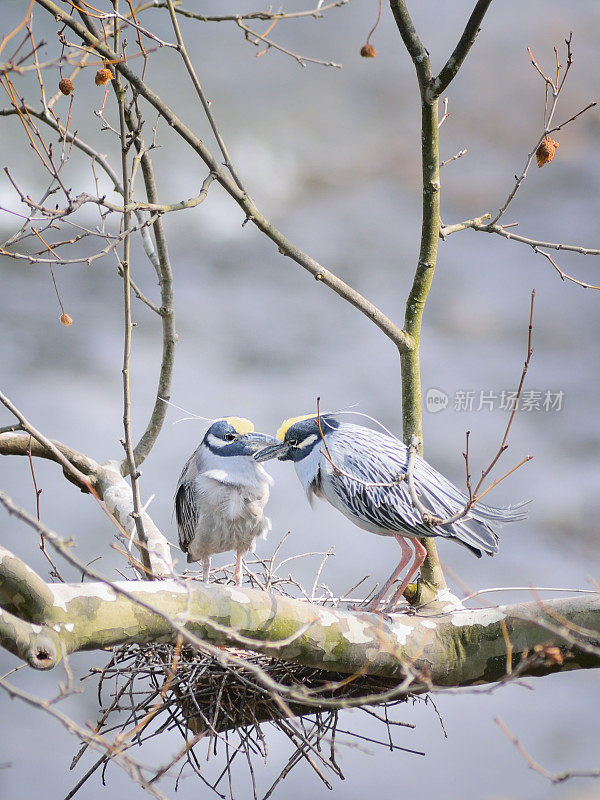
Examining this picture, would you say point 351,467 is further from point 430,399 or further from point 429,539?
point 430,399

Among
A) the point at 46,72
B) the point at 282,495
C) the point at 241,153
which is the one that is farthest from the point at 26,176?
Answer: the point at 282,495

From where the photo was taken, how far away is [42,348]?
131 inches

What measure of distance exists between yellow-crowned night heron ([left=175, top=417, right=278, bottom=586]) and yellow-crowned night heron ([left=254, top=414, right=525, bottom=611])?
14 cm

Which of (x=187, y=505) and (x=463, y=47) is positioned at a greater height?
(x=463, y=47)

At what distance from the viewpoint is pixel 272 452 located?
1.81 metres

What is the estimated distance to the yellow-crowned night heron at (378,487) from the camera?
162 centimetres

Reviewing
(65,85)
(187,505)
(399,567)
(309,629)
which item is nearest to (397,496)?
(399,567)

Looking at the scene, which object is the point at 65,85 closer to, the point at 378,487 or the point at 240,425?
the point at 240,425

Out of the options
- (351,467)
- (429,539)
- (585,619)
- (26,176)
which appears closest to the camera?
(585,619)

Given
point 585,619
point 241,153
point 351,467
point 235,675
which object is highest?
point 241,153

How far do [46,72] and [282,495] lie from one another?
1710 millimetres

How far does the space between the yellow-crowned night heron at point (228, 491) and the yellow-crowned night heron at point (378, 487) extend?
5.4 inches

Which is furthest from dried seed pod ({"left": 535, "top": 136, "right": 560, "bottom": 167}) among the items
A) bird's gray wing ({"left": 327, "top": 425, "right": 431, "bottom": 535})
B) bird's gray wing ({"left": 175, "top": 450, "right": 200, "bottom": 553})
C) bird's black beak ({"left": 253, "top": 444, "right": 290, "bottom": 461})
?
bird's gray wing ({"left": 175, "top": 450, "right": 200, "bottom": 553})

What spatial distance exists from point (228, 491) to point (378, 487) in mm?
412
